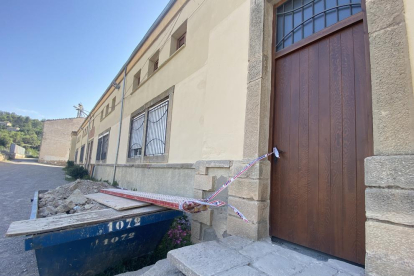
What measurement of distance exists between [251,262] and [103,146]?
12.3 m

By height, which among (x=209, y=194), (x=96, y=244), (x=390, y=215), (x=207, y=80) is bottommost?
(x=96, y=244)

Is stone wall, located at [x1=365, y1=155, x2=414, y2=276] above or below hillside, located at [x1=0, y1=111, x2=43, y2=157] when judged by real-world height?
below

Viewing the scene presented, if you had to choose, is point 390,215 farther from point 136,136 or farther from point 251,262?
point 136,136

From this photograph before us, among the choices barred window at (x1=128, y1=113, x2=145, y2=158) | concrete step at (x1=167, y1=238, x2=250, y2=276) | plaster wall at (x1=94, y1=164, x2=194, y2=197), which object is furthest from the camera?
barred window at (x1=128, y1=113, x2=145, y2=158)

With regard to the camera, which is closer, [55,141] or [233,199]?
[233,199]

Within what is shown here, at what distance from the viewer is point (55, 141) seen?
3556 cm

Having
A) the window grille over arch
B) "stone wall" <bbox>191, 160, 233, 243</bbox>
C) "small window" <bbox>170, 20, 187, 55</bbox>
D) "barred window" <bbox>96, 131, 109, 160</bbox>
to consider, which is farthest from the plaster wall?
"barred window" <bbox>96, 131, 109, 160</bbox>

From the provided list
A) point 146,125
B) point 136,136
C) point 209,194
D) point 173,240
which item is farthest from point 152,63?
point 173,240

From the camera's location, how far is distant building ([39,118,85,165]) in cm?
3512

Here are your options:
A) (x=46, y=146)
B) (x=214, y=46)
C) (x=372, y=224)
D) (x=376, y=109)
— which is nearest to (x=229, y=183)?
(x=372, y=224)

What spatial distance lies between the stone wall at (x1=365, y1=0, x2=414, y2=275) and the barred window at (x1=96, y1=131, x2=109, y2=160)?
38.8ft

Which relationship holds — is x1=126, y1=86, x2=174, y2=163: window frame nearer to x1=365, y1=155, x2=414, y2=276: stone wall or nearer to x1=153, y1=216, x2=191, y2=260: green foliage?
x1=153, y1=216, x2=191, y2=260: green foliage

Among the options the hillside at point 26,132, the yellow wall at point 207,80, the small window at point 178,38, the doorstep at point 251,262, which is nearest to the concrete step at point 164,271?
the doorstep at point 251,262

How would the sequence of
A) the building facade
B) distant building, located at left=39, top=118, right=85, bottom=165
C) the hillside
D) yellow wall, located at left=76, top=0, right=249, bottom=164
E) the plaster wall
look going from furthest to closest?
1. the hillside
2. distant building, located at left=39, top=118, right=85, bottom=165
3. the plaster wall
4. yellow wall, located at left=76, top=0, right=249, bottom=164
5. the building facade
